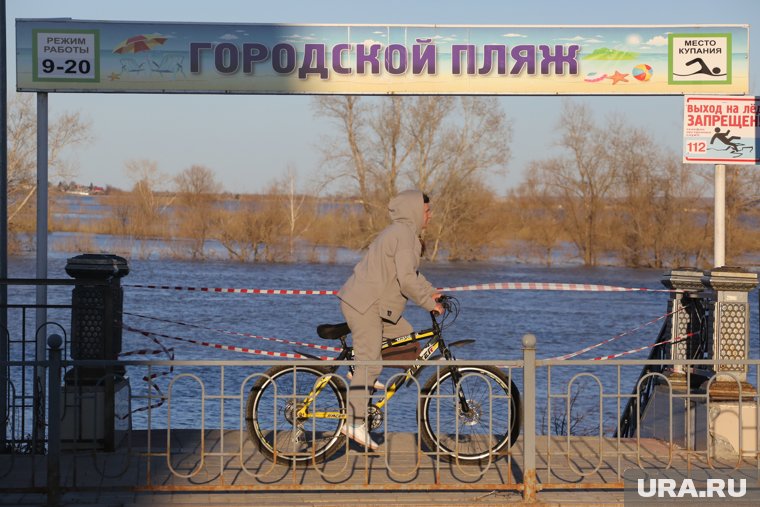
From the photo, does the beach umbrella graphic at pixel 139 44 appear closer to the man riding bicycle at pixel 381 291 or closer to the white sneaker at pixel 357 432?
the man riding bicycle at pixel 381 291

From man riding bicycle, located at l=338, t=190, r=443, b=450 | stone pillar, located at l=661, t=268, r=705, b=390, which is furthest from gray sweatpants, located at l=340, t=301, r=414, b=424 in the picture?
stone pillar, located at l=661, t=268, r=705, b=390

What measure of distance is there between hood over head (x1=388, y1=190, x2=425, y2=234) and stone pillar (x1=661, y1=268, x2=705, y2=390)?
284cm

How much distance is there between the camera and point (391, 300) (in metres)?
7.97

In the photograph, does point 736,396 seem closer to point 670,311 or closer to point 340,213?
point 670,311

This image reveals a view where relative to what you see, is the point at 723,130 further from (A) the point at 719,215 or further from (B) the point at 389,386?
(B) the point at 389,386

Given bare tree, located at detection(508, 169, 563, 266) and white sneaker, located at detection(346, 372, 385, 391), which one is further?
bare tree, located at detection(508, 169, 563, 266)

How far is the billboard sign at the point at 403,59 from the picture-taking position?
967cm

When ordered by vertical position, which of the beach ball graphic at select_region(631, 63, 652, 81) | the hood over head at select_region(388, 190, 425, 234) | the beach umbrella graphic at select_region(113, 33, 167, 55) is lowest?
the hood over head at select_region(388, 190, 425, 234)

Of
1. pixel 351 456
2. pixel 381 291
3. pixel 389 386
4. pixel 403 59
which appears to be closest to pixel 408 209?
pixel 381 291

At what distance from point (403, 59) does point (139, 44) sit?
7.40 feet

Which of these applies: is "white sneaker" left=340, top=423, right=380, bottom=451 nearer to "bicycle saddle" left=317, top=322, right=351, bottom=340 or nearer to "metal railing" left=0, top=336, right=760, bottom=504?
"metal railing" left=0, top=336, right=760, bottom=504

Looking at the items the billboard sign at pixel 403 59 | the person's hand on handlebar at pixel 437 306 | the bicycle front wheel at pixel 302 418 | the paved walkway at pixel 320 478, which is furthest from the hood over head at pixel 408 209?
the billboard sign at pixel 403 59

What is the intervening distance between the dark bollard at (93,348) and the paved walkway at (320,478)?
7.4 inches

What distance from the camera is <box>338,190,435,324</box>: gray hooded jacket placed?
7867 millimetres
